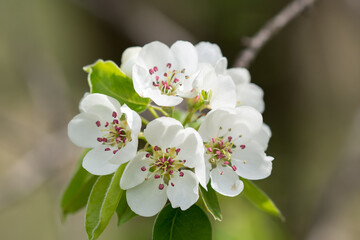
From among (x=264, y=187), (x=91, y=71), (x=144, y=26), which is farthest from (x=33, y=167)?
(x=264, y=187)

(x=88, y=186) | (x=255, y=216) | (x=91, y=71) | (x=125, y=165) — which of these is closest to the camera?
(x=125, y=165)

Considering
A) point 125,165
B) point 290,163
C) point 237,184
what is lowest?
point 125,165

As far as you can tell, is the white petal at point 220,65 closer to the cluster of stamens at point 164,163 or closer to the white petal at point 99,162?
the cluster of stamens at point 164,163

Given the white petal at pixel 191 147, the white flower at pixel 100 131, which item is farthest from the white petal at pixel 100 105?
the white petal at pixel 191 147

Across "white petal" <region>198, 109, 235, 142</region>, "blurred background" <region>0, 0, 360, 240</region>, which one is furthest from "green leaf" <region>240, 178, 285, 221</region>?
"blurred background" <region>0, 0, 360, 240</region>

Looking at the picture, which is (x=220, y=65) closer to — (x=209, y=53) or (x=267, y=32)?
(x=209, y=53)

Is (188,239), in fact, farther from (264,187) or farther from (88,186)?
(264,187)

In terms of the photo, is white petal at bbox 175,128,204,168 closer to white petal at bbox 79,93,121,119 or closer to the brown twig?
white petal at bbox 79,93,121,119
